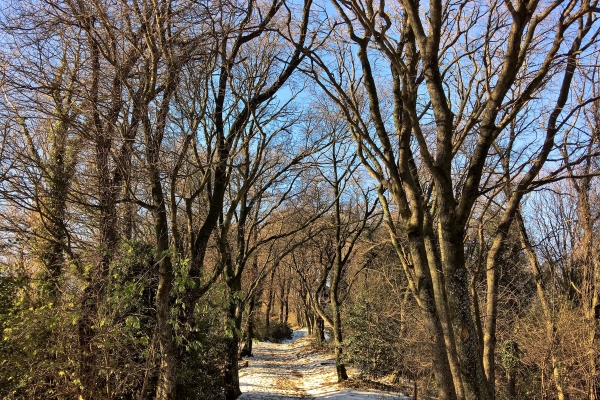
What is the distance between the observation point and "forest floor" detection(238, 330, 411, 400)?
11.6 metres

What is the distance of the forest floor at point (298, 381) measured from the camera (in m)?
11.6

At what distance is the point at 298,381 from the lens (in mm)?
15148

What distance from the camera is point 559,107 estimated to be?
19.2ft

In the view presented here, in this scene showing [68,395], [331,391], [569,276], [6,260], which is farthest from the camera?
[331,391]

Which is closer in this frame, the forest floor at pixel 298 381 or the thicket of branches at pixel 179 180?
the thicket of branches at pixel 179 180

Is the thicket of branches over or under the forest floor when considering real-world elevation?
over

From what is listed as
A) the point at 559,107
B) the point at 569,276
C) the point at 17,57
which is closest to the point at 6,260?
the point at 17,57

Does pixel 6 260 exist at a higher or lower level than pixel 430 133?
lower

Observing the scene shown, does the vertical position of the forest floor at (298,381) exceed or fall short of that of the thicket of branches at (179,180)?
it falls short

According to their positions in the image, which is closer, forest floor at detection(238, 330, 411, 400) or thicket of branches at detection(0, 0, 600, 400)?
thicket of branches at detection(0, 0, 600, 400)

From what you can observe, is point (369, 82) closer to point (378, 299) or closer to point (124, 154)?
point (124, 154)

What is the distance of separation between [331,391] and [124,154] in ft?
34.2

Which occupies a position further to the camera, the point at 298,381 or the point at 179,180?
the point at 298,381

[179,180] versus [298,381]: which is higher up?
[179,180]
